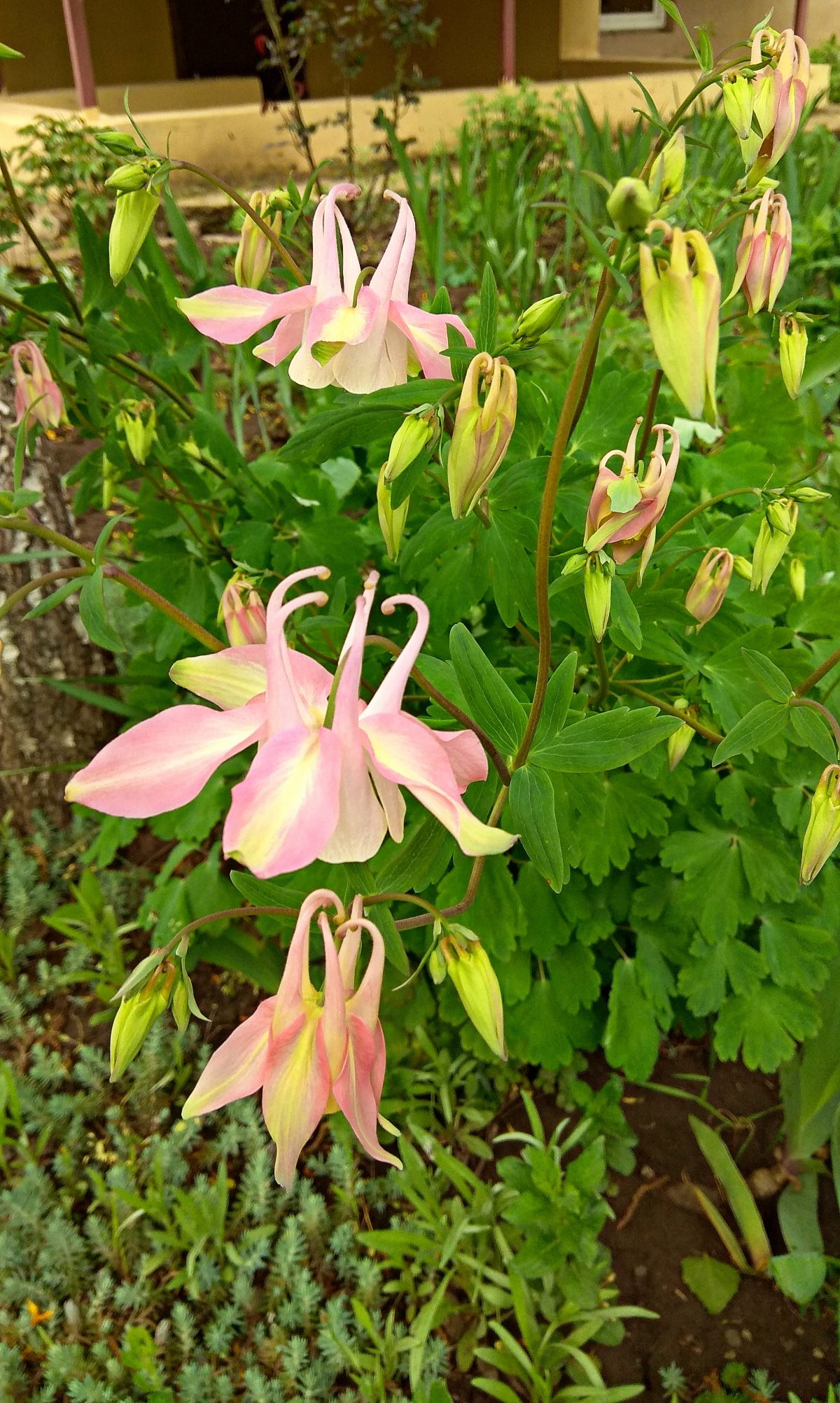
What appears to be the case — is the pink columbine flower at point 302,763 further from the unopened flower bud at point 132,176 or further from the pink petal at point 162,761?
the unopened flower bud at point 132,176

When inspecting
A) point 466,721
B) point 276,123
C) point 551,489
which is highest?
point 276,123

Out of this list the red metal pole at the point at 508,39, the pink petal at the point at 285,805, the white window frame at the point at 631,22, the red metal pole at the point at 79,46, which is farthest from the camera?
the white window frame at the point at 631,22

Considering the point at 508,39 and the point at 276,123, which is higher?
the point at 508,39

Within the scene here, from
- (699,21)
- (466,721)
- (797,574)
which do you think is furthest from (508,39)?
(466,721)

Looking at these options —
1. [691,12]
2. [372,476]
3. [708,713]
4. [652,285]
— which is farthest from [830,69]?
[652,285]

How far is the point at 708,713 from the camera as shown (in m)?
1.43

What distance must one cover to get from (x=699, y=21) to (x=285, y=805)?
685cm

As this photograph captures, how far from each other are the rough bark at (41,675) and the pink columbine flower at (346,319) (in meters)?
1.48

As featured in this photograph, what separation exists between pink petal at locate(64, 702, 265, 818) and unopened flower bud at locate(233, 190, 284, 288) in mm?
692

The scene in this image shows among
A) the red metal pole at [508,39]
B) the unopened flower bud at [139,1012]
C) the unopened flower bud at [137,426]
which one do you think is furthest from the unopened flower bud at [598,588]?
the red metal pole at [508,39]

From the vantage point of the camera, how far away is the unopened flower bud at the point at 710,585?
1.15 metres

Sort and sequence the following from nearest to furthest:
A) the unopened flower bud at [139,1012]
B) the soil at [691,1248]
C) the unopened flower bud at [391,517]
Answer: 1. the unopened flower bud at [139,1012]
2. the unopened flower bud at [391,517]
3. the soil at [691,1248]

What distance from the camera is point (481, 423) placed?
31.4 inches

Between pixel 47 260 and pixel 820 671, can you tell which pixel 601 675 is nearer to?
pixel 820 671
